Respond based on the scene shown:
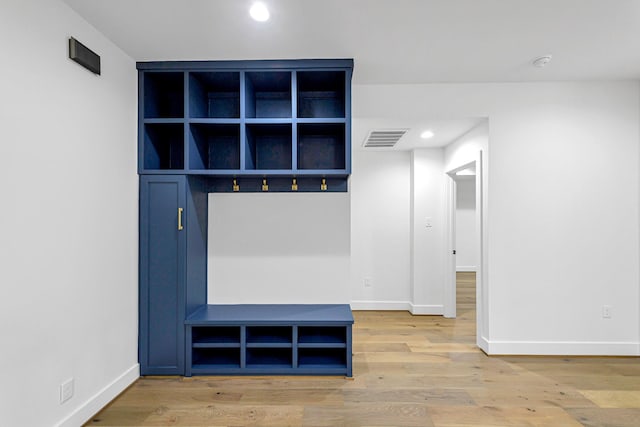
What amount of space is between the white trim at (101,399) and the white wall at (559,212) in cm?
307

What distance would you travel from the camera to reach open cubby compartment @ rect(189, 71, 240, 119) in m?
2.93

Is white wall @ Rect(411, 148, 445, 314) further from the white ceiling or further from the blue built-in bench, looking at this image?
the blue built-in bench

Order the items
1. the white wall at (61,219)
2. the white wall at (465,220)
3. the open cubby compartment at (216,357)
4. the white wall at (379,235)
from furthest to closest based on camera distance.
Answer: the white wall at (465,220), the white wall at (379,235), the open cubby compartment at (216,357), the white wall at (61,219)

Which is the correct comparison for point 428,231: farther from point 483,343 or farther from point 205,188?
point 205,188

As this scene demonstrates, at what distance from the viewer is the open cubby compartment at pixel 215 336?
2918 mm

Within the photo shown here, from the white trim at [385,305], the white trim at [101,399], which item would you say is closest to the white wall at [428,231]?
the white trim at [385,305]

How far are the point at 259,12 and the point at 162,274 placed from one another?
2034 millimetres

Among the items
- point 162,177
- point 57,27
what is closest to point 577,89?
point 162,177

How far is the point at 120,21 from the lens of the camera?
7.42ft

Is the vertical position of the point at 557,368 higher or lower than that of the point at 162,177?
lower

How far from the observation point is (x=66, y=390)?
208 cm

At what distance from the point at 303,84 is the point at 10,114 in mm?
2029

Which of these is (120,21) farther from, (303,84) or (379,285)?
(379,285)

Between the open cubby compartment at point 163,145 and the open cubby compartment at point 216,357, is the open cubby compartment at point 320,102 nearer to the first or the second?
the open cubby compartment at point 163,145
